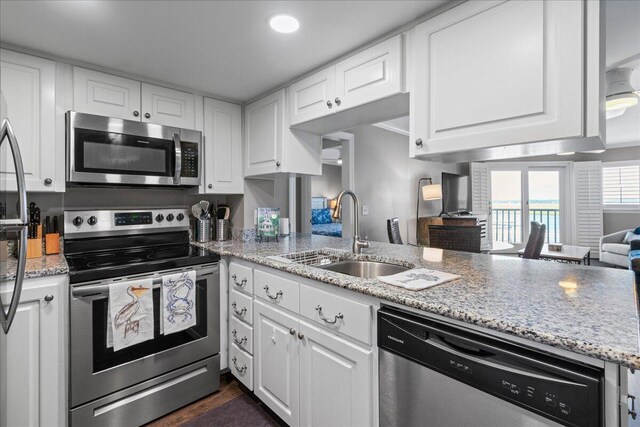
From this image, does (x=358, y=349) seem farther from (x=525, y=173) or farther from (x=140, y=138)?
(x=525, y=173)

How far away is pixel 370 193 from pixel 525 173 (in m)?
4.11

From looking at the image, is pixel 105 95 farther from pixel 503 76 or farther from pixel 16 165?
pixel 503 76

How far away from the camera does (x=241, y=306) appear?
75.4 inches

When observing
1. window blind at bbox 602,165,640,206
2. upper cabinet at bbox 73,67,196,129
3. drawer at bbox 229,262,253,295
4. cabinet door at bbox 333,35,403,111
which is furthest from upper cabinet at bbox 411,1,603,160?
window blind at bbox 602,165,640,206

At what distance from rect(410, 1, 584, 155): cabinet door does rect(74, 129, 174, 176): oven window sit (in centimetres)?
174

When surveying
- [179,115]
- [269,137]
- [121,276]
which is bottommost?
[121,276]

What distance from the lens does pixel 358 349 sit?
1.19m

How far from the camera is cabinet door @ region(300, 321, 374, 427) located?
3.85 feet

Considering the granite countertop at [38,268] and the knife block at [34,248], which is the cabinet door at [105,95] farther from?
the granite countertop at [38,268]

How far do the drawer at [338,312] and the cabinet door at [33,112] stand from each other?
5.55 feet

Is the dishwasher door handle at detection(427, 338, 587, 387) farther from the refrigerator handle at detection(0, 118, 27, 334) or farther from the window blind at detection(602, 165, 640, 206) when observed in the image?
the window blind at detection(602, 165, 640, 206)

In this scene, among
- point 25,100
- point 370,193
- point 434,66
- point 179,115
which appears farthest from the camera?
point 370,193

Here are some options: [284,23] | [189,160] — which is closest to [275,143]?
[189,160]

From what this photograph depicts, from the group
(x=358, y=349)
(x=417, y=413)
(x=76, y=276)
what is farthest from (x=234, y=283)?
(x=417, y=413)
